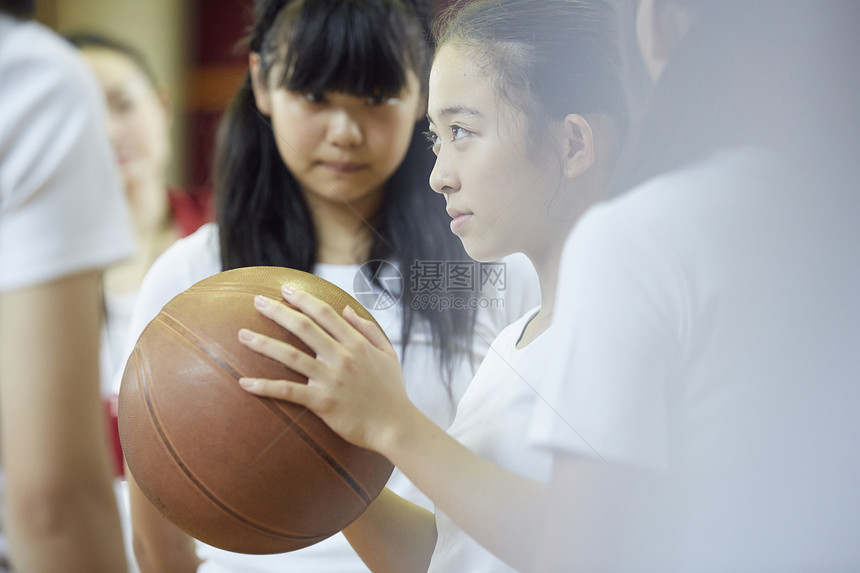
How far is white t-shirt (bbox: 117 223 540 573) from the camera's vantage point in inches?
22.8

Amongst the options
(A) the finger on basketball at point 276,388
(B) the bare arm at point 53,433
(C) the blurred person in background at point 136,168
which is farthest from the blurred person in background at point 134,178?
(A) the finger on basketball at point 276,388

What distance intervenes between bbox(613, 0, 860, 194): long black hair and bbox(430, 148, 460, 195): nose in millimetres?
110

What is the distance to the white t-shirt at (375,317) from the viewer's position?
0.58 m

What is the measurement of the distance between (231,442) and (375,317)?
142 millimetres

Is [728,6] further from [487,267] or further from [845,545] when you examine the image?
[845,545]

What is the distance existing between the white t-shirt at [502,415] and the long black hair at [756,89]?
0.13m

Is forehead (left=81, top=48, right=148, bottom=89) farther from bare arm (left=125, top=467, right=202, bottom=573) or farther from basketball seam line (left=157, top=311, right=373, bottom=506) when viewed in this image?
basketball seam line (left=157, top=311, right=373, bottom=506)

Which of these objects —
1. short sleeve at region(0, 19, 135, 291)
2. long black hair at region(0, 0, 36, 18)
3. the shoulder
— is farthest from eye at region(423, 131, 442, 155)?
long black hair at region(0, 0, 36, 18)

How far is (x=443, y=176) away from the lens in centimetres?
57

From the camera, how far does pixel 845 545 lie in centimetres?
73

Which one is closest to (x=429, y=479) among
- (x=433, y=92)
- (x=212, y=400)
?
(x=212, y=400)

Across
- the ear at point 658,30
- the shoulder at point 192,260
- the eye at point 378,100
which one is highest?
the ear at point 658,30

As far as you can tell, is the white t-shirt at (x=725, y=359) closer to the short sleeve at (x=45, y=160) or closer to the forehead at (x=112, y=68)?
the short sleeve at (x=45, y=160)

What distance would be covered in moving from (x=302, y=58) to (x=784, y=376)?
0.46 meters
